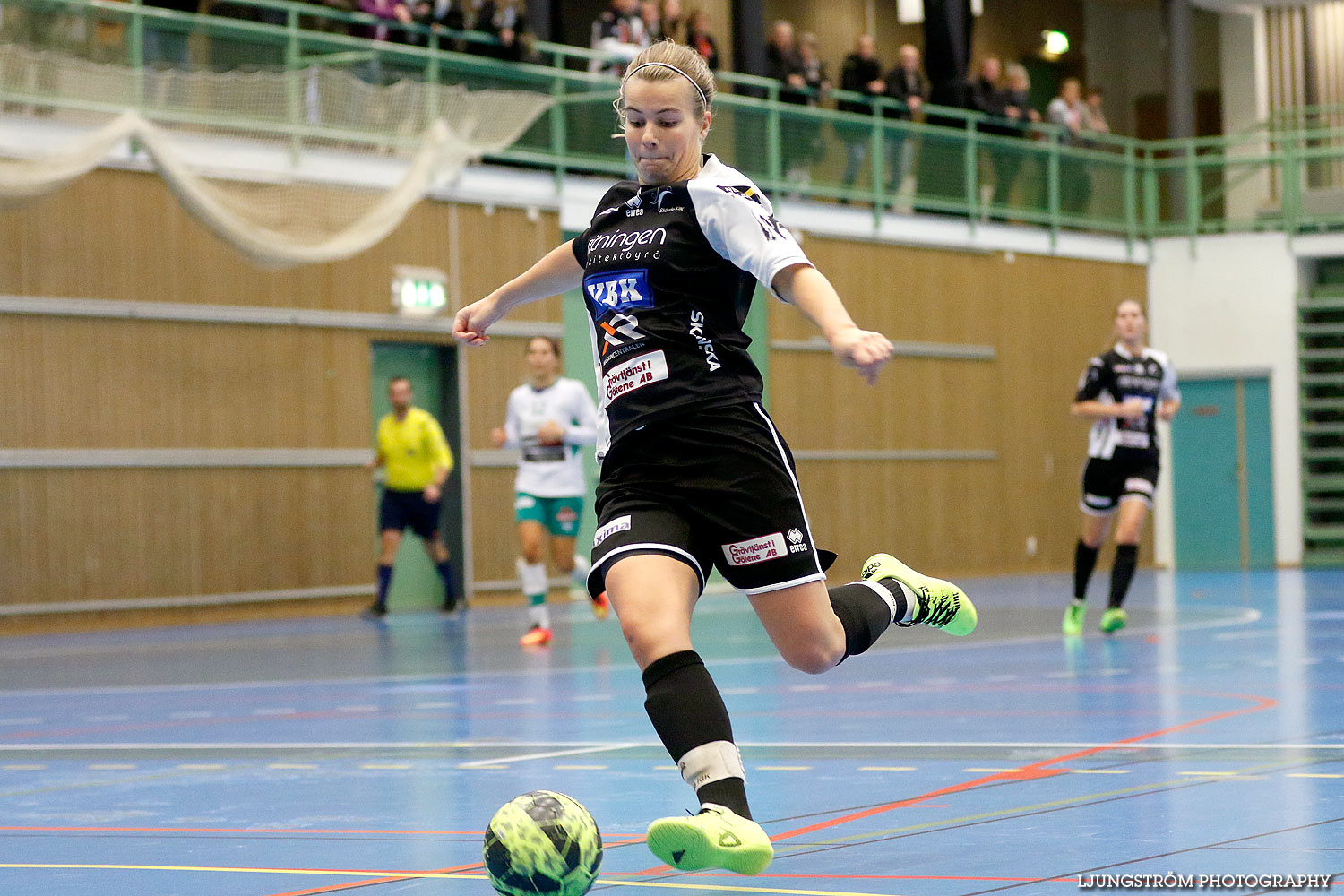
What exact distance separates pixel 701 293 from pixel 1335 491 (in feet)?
81.3

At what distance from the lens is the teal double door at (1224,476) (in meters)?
27.1

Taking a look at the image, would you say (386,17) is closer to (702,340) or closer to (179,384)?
(179,384)

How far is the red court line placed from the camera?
15.5ft

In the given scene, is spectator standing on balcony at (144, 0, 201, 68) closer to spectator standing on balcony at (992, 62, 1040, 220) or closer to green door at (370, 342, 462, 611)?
green door at (370, 342, 462, 611)

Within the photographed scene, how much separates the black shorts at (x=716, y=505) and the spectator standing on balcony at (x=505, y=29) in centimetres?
1456

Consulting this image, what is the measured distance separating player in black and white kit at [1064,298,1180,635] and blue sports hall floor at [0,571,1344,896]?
51 cm

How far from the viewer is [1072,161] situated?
25.9 m

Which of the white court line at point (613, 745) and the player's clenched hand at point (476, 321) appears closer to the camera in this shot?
the player's clenched hand at point (476, 321)

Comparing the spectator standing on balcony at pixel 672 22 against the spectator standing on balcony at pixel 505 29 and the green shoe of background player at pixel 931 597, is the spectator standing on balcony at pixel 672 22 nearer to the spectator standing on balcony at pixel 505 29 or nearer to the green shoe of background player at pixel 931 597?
the spectator standing on balcony at pixel 505 29

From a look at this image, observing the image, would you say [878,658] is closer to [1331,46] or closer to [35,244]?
[35,244]

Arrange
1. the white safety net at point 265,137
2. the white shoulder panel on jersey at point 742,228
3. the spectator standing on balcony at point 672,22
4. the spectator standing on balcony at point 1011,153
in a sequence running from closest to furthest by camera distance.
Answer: the white shoulder panel on jersey at point 742,228, the white safety net at point 265,137, the spectator standing on balcony at point 672,22, the spectator standing on balcony at point 1011,153

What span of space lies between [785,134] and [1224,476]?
9.94 meters

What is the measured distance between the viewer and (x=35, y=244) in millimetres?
15406

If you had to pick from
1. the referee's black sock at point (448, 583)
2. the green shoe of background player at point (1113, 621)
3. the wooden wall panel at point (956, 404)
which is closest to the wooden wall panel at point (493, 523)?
the referee's black sock at point (448, 583)
